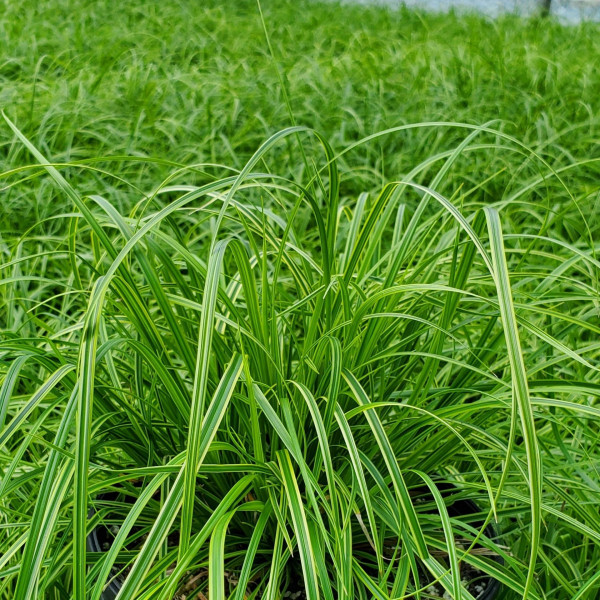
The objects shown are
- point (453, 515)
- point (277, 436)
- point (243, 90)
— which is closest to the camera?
point (277, 436)

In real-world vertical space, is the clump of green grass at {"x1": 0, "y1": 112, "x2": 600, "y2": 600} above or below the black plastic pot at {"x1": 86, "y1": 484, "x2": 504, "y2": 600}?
above

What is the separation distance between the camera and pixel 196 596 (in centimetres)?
88

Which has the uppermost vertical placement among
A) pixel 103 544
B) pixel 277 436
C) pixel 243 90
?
pixel 243 90

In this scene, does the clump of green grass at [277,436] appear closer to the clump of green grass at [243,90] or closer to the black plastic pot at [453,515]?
the black plastic pot at [453,515]

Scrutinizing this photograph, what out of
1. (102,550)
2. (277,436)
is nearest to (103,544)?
(102,550)

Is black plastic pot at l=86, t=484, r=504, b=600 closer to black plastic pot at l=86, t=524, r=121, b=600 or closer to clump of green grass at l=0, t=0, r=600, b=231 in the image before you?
black plastic pot at l=86, t=524, r=121, b=600

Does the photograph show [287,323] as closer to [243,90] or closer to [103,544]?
[103,544]

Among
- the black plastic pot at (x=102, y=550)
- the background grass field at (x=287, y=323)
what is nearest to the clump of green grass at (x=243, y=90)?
the background grass field at (x=287, y=323)

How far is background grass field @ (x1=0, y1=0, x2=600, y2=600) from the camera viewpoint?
0.79 metres

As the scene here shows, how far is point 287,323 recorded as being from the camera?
1.06m

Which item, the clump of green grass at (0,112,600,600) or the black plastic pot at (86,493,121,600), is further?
the black plastic pot at (86,493,121,600)

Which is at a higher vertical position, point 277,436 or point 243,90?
point 243,90

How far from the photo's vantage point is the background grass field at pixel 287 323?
2.60ft

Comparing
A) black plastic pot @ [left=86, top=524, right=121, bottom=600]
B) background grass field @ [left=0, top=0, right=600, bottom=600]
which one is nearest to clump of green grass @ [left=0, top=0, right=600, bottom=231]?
background grass field @ [left=0, top=0, right=600, bottom=600]
